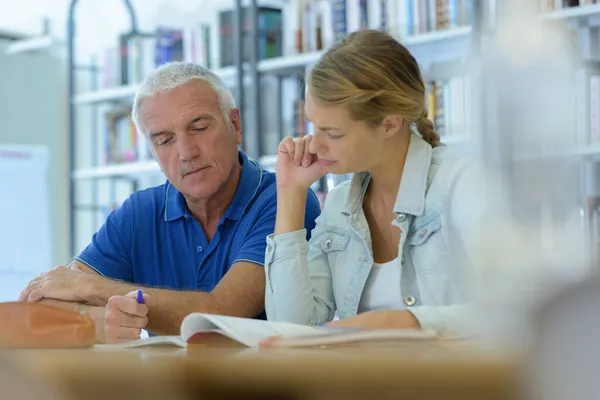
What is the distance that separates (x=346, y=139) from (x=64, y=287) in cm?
58

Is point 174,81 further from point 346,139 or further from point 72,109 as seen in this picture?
point 72,109

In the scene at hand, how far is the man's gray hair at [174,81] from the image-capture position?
174cm

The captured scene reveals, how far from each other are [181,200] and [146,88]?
0.23 metres

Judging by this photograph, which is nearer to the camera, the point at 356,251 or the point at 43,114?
the point at 356,251

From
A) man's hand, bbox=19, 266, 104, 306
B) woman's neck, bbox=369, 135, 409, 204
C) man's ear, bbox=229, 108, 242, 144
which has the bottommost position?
man's hand, bbox=19, 266, 104, 306

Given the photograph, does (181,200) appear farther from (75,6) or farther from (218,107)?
(75,6)

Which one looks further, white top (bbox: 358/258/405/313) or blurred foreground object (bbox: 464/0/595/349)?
white top (bbox: 358/258/405/313)

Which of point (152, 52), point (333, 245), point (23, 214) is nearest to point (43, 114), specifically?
point (23, 214)

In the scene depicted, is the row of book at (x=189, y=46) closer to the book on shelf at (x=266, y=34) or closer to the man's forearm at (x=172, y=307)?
Result: the book on shelf at (x=266, y=34)

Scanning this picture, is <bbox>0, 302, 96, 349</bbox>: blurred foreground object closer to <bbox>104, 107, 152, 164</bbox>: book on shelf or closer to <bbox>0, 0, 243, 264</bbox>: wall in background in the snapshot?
<bbox>104, 107, 152, 164</bbox>: book on shelf

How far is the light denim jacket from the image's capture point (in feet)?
4.39

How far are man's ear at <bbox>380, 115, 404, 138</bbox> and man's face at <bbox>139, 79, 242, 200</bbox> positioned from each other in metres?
0.41

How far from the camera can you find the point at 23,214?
452 cm

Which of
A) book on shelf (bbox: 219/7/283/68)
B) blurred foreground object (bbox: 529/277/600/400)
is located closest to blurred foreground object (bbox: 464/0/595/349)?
blurred foreground object (bbox: 529/277/600/400)
